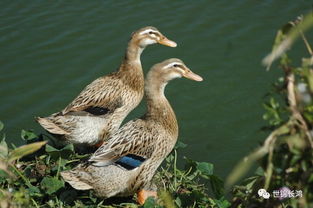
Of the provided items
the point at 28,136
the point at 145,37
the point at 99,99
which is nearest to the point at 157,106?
the point at 99,99

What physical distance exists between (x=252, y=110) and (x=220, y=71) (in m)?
1.01

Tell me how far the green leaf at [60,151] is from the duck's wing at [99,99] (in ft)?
1.92

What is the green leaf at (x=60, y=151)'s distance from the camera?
6003 millimetres

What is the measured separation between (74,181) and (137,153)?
705mm

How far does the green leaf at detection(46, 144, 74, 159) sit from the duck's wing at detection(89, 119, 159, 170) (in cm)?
51

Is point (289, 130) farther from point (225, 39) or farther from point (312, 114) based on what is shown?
point (225, 39)

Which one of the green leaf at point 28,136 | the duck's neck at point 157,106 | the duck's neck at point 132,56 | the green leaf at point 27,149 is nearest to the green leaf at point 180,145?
the duck's neck at point 157,106

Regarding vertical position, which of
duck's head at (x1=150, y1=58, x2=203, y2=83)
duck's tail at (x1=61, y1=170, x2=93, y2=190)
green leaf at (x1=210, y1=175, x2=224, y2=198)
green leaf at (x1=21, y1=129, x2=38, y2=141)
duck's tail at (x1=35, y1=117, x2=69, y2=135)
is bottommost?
green leaf at (x1=210, y1=175, x2=224, y2=198)

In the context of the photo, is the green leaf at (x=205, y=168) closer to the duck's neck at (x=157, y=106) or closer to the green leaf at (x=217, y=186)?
the green leaf at (x=217, y=186)

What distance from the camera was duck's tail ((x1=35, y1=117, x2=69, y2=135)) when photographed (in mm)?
6324

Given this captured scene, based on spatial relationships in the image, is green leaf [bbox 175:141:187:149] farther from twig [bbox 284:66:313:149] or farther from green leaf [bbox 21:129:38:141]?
twig [bbox 284:66:313:149]

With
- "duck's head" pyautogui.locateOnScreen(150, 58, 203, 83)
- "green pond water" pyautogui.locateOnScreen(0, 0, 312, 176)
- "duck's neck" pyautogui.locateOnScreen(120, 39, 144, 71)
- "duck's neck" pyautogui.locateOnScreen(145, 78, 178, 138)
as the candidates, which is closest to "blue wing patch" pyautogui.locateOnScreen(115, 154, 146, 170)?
"duck's neck" pyautogui.locateOnScreen(145, 78, 178, 138)

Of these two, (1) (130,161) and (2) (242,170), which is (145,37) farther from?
(2) (242,170)

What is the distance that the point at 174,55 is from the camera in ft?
27.9
